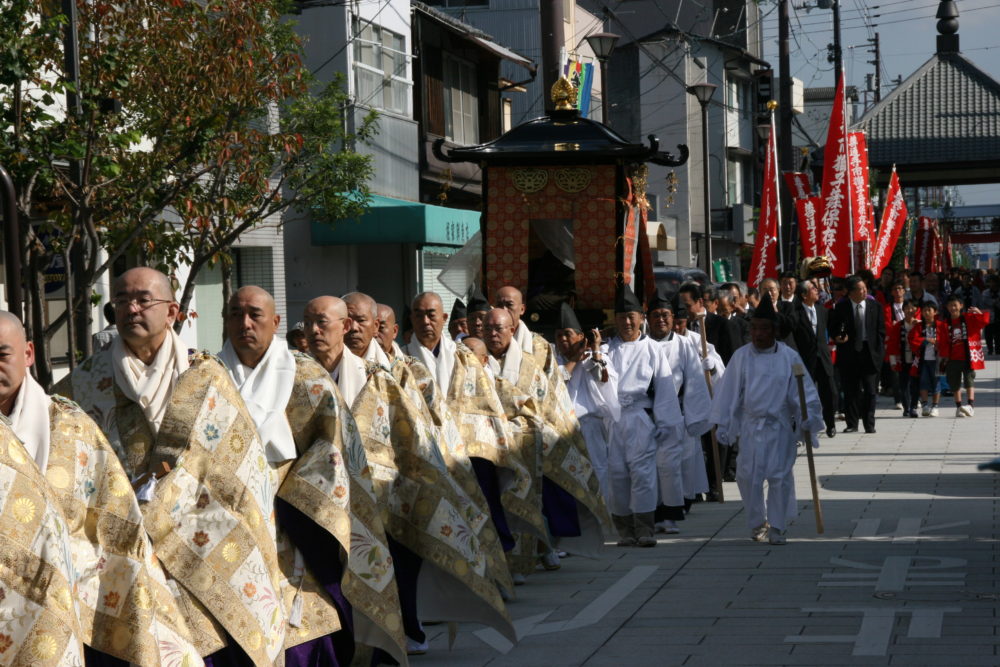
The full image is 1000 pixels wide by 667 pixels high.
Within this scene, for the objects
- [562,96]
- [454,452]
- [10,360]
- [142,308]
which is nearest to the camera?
[10,360]

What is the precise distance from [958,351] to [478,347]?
11320 mm

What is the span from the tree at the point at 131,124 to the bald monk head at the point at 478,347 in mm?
2449

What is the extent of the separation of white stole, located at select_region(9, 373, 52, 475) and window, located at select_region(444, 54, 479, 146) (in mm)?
24466

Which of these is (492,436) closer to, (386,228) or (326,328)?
(326,328)

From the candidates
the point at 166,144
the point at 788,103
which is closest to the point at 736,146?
the point at 788,103

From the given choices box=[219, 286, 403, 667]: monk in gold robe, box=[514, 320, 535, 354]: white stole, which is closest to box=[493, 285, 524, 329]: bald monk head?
box=[514, 320, 535, 354]: white stole

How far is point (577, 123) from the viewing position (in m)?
13.9

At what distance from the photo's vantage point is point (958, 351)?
18.4 m

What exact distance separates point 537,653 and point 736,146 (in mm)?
44415

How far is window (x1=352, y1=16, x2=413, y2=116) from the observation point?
23.8 metres

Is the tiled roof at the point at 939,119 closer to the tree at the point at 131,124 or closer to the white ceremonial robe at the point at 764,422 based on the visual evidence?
the tree at the point at 131,124

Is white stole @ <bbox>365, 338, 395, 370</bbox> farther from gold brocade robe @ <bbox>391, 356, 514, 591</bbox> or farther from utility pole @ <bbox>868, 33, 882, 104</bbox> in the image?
utility pole @ <bbox>868, 33, 882, 104</bbox>

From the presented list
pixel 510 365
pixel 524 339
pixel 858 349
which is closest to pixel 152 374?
pixel 510 365

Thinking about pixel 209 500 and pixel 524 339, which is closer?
pixel 209 500
